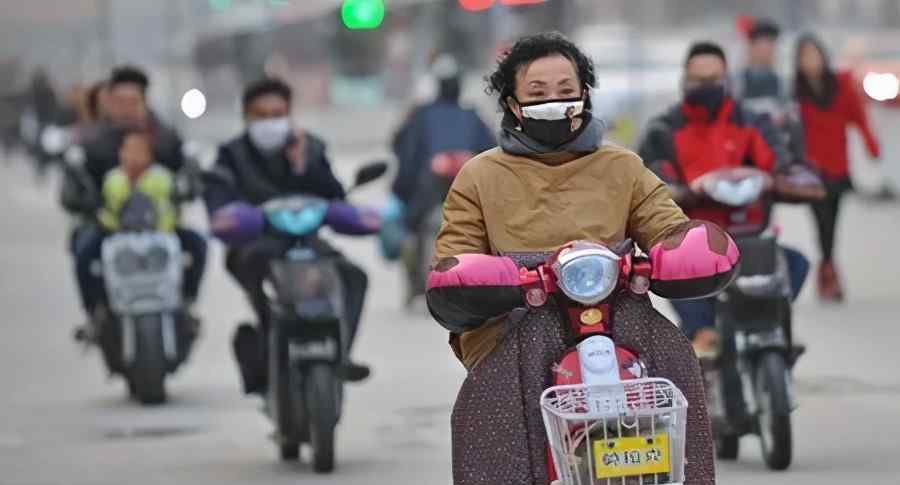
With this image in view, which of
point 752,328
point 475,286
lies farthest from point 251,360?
point 475,286

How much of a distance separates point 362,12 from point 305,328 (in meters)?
23.1

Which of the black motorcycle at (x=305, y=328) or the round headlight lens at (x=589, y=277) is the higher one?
the round headlight lens at (x=589, y=277)

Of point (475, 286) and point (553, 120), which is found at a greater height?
point (553, 120)

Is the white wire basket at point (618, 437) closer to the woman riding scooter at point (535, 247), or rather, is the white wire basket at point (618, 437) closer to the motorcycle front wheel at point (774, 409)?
the woman riding scooter at point (535, 247)

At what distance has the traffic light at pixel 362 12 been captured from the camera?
33.2 m

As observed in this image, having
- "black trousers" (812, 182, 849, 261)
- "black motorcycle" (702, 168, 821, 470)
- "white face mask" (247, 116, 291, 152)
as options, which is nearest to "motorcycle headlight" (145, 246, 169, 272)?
"white face mask" (247, 116, 291, 152)

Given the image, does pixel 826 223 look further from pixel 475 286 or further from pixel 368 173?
pixel 475 286

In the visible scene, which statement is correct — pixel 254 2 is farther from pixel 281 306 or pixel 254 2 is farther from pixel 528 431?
pixel 528 431

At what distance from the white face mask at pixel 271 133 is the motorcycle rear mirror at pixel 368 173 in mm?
628

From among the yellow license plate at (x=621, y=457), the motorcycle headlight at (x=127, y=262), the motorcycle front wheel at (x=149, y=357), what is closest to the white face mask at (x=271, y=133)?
the motorcycle front wheel at (x=149, y=357)

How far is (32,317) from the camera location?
20.1m

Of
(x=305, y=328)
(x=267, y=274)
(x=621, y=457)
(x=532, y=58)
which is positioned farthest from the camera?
(x=267, y=274)

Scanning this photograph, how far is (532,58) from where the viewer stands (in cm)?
649

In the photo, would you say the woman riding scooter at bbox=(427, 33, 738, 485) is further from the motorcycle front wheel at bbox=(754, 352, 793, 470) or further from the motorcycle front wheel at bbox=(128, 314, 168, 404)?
the motorcycle front wheel at bbox=(128, 314, 168, 404)
